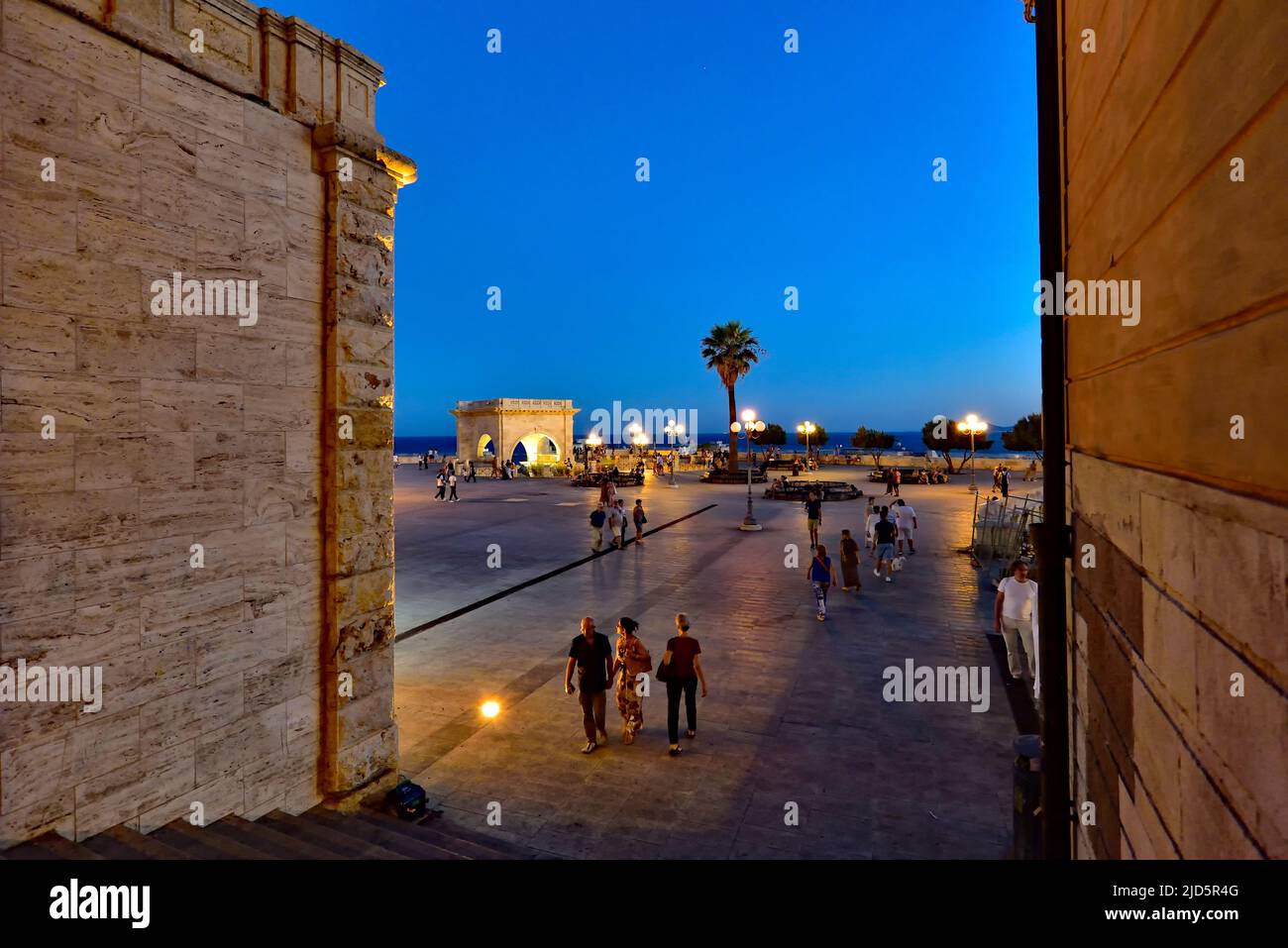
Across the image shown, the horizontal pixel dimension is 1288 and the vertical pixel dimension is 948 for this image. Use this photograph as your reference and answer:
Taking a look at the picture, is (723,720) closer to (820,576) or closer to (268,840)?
(820,576)

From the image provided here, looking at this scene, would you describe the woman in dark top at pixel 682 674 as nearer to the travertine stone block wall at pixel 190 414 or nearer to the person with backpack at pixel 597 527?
the travertine stone block wall at pixel 190 414

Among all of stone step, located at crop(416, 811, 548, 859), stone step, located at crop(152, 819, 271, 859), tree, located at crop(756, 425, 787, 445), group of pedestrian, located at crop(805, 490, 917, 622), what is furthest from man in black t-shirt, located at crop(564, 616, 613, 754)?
tree, located at crop(756, 425, 787, 445)

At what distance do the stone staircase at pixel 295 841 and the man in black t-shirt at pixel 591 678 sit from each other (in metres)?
1.70

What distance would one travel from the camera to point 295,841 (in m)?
5.03

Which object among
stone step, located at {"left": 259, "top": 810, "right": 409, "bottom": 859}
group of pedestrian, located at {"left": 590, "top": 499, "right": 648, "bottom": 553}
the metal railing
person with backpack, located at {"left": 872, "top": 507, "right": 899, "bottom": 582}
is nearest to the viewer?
stone step, located at {"left": 259, "top": 810, "right": 409, "bottom": 859}

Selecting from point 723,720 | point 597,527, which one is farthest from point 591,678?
point 597,527

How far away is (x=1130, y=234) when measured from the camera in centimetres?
295

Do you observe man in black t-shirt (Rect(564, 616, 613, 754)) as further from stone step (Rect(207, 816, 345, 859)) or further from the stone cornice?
the stone cornice

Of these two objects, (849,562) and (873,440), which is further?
(873,440)

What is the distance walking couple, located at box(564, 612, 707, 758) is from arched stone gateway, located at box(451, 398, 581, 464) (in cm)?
4402

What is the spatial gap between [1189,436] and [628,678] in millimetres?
6008

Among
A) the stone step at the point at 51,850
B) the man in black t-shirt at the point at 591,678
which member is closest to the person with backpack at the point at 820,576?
the man in black t-shirt at the point at 591,678

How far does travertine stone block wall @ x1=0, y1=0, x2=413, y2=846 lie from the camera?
4.27 m

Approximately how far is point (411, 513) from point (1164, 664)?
26713 mm
